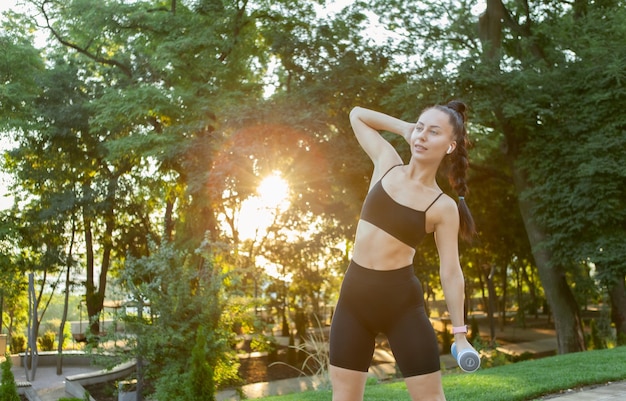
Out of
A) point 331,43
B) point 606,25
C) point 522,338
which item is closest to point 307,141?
point 331,43

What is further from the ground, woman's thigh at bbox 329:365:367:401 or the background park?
the background park

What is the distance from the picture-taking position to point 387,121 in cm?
296

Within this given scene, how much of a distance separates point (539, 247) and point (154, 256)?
354 inches

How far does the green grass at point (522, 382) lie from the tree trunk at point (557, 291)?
7273 mm

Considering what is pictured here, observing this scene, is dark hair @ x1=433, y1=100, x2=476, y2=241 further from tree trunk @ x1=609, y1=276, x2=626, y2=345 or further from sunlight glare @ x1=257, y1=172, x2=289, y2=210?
tree trunk @ x1=609, y1=276, x2=626, y2=345

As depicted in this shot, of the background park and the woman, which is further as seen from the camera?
the background park

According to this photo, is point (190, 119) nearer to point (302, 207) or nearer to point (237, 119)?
point (237, 119)

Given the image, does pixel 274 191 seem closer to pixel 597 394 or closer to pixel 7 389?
pixel 7 389

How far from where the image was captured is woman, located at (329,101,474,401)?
8.66 feet

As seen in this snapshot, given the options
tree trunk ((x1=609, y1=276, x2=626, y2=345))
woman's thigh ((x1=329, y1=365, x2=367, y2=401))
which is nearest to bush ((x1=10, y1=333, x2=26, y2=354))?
tree trunk ((x1=609, y1=276, x2=626, y2=345))

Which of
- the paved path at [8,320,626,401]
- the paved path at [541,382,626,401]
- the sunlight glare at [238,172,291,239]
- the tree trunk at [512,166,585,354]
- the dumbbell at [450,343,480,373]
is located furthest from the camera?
the sunlight glare at [238,172,291,239]

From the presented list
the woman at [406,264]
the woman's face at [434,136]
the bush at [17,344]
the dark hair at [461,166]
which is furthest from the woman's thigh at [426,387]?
the bush at [17,344]

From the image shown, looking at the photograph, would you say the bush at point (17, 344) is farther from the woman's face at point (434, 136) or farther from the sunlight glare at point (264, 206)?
the woman's face at point (434, 136)

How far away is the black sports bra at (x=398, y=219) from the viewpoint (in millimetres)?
2701
